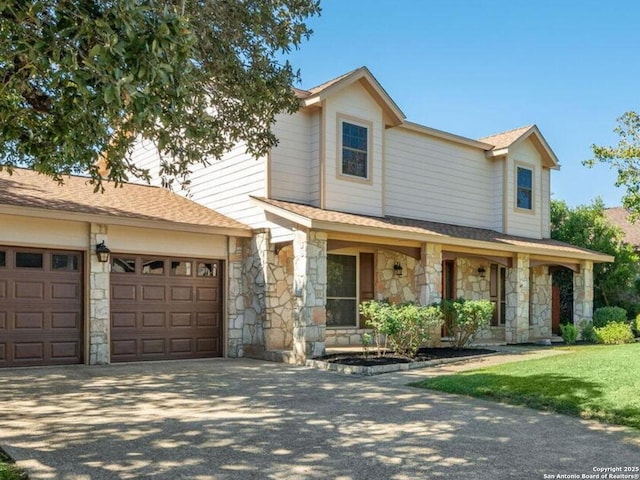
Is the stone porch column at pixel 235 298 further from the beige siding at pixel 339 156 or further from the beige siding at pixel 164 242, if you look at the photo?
the beige siding at pixel 339 156

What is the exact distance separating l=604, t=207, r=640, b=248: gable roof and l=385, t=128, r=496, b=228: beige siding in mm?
9113

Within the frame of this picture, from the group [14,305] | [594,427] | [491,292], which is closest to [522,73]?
[491,292]

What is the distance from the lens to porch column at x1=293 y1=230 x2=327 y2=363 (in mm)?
11984

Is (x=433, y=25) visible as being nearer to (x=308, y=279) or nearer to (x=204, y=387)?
(x=308, y=279)

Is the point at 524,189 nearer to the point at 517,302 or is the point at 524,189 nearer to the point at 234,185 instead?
the point at 517,302

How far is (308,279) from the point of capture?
12000 mm

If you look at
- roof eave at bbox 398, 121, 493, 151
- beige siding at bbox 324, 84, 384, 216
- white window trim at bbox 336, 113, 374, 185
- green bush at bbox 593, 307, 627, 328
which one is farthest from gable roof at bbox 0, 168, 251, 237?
green bush at bbox 593, 307, 627, 328

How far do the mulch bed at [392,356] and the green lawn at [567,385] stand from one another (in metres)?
1.67

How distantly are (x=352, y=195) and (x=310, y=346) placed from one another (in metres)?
4.16

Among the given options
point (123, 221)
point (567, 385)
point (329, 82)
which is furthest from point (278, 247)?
point (567, 385)

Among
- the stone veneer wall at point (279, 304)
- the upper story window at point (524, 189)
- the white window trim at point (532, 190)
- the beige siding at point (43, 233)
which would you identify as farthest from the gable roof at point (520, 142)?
the beige siding at point (43, 233)

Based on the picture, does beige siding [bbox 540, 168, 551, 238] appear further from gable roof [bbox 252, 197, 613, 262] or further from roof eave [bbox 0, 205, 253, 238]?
roof eave [bbox 0, 205, 253, 238]

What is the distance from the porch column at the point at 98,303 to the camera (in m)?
11.8

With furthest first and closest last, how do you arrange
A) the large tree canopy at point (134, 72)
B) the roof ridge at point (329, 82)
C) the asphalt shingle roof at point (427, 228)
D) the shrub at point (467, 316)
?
the roof ridge at point (329, 82), the shrub at point (467, 316), the asphalt shingle roof at point (427, 228), the large tree canopy at point (134, 72)
